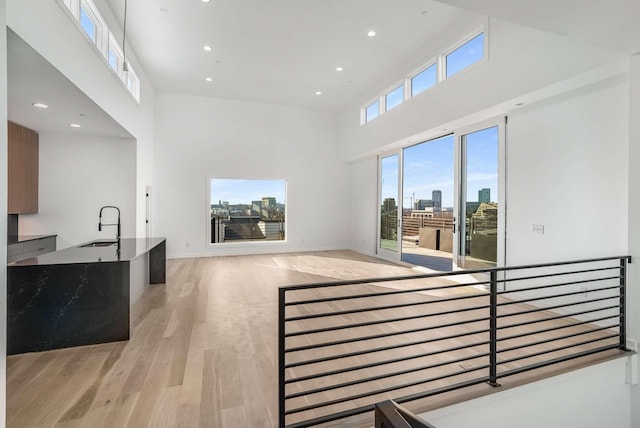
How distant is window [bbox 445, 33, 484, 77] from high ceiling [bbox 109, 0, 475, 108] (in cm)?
44

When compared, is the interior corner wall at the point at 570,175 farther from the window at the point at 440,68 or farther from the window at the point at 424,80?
the window at the point at 424,80

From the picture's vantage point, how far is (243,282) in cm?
546

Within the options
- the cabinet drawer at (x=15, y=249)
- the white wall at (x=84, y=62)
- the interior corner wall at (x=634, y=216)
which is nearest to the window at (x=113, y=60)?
the white wall at (x=84, y=62)

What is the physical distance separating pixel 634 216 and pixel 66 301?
5.29 meters

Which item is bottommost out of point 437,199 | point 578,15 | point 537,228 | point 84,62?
point 537,228

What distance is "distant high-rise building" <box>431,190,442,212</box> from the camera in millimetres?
6827

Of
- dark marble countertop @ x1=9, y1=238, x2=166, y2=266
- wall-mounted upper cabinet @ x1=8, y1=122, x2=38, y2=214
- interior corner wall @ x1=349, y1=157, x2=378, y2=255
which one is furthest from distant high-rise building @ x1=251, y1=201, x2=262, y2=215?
dark marble countertop @ x1=9, y1=238, x2=166, y2=266

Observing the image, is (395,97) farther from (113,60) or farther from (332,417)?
(332,417)

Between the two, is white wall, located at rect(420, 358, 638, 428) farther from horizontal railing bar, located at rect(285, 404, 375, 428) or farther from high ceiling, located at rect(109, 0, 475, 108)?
high ceiling, located at rect(109, 0, 475, 108)

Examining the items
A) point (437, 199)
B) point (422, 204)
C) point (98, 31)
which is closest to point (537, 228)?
point (437, 199)

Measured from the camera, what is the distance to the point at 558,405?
253 centimetres

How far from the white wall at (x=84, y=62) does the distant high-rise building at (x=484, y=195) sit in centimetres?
548

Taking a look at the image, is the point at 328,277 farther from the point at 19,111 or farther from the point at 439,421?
the point at 19,111

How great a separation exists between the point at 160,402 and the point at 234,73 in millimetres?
6164
